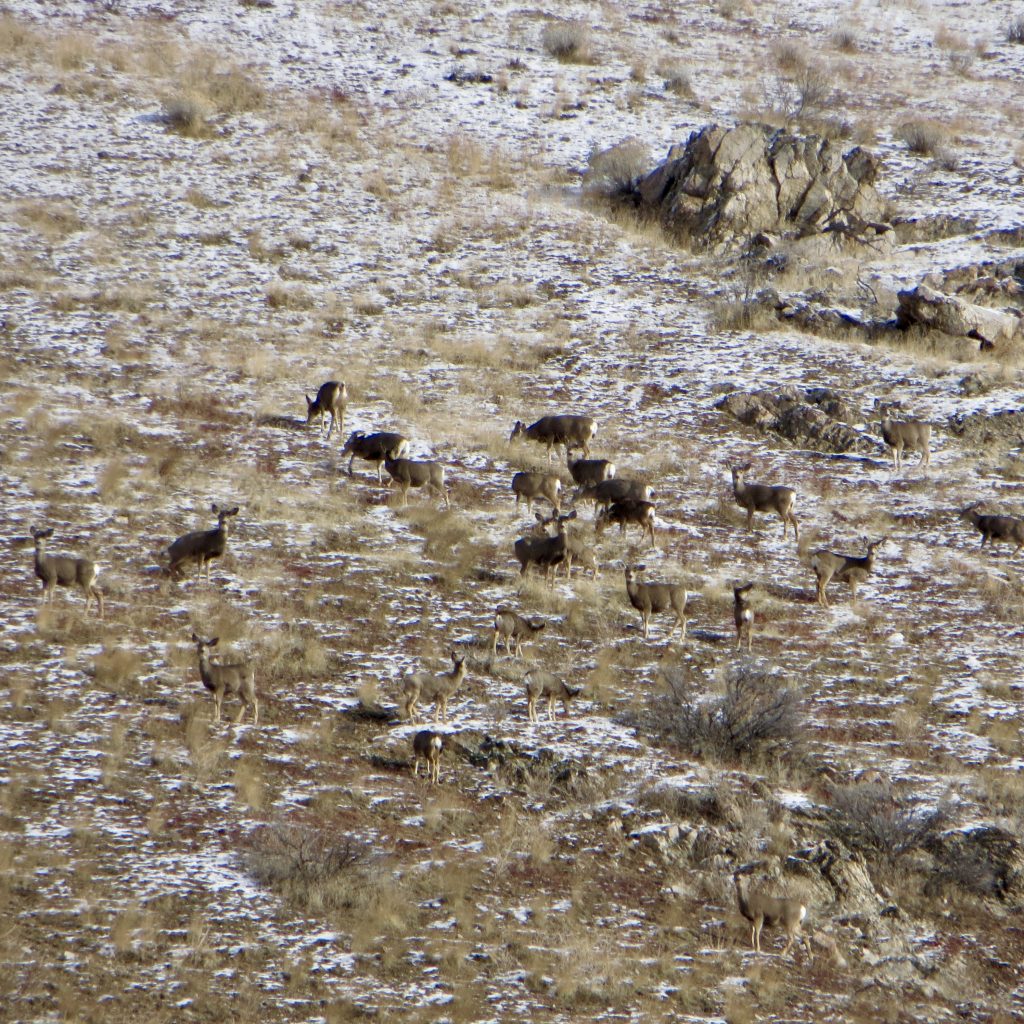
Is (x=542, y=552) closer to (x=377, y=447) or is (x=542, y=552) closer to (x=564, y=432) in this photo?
(x=377, y=447)

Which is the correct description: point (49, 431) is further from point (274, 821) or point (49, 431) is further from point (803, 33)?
point (803, 33)

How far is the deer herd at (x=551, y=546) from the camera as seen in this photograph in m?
14.2

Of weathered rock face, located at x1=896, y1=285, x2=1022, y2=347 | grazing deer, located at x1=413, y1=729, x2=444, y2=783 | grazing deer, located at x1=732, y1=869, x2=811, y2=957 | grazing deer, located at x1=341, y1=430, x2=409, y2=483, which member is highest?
weathered rock face, located at x1=896, y1=285, x2=1022, y2=347

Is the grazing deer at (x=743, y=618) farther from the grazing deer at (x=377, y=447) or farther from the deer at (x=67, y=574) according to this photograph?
the deer at (x=67, y=574)

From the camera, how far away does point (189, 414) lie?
2400 cm

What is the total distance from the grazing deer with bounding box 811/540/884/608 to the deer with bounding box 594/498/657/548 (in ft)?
8.69

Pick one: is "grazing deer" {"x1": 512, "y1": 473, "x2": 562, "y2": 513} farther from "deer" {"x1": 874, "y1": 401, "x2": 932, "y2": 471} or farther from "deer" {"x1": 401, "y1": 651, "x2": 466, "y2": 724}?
"deer" {"x1": 401, "y1": 651, "x2": 466, "y2": 724}

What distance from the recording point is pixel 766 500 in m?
21.3

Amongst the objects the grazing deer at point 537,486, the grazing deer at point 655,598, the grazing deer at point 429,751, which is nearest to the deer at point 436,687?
the grazing deer at point 429,751

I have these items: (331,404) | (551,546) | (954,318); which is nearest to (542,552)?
(551,546)

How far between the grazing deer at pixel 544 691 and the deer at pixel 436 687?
80 cm

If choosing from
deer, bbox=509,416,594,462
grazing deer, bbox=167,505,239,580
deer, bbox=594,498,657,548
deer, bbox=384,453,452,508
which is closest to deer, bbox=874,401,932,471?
deer, bbox=509,416,594,462

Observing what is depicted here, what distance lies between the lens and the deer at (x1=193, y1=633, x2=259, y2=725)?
14.1 meters

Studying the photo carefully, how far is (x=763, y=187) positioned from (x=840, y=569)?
16.6 metres
